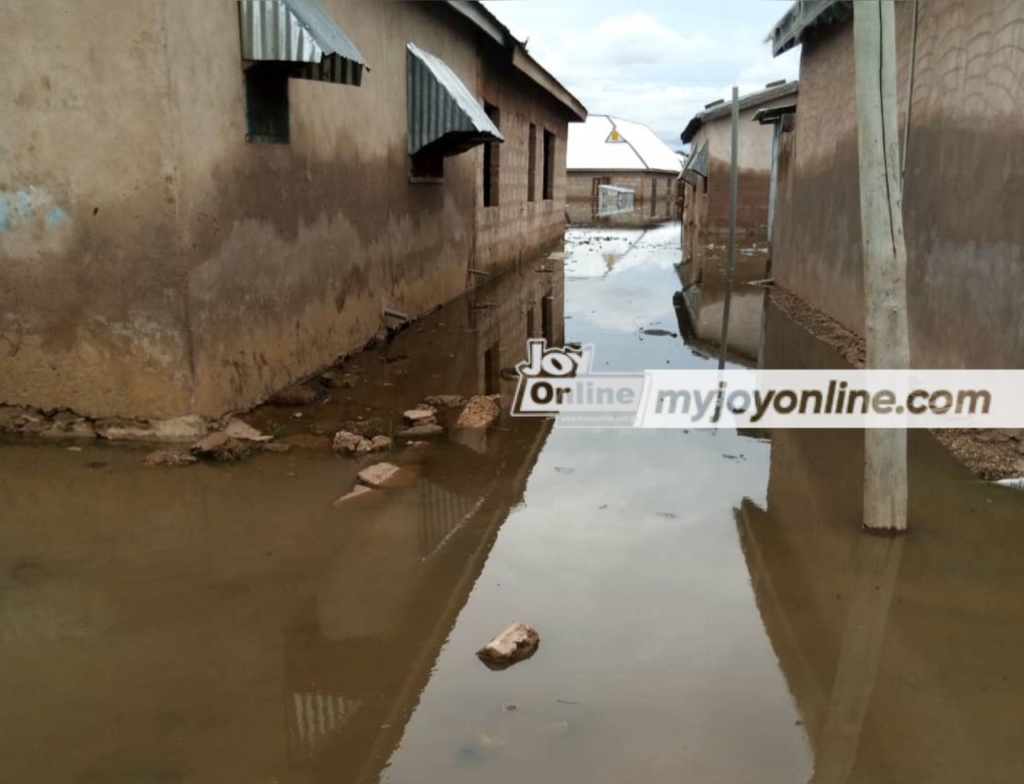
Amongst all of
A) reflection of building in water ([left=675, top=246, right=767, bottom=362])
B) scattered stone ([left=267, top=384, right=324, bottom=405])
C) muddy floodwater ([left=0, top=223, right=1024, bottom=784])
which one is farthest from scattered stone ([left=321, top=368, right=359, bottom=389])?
reflection of building in water ([left=675, top=246, right=767, bottom=362])

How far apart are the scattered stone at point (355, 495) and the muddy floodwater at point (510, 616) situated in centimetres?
5

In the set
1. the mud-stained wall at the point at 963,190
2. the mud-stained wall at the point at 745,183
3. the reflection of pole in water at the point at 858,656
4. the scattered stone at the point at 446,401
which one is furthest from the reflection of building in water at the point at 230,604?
the mud-stained wall at the point at 745,183

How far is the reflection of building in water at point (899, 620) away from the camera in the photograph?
8.61 ft

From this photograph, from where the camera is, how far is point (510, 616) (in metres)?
3.41

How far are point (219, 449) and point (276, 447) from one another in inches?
14.4

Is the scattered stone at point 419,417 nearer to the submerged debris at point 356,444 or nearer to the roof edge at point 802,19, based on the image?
the submerged debris at point 356,444

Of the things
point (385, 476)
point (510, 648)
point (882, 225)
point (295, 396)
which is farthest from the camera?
point (295, 396)

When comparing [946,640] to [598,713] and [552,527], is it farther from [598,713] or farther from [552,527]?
[552,527]

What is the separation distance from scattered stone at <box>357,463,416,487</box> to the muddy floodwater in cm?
6

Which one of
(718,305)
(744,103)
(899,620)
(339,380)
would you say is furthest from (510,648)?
(744,103)

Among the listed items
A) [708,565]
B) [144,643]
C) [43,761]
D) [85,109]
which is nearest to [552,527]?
[708,565]

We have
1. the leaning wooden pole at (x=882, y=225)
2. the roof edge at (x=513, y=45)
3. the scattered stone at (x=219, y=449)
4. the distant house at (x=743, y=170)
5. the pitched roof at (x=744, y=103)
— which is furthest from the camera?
the distant house at (x=743, y=170)

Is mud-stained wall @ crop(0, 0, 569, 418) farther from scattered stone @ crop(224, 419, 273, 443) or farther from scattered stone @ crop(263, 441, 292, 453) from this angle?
scattered stone @ crop(263, 441, 292, 453)

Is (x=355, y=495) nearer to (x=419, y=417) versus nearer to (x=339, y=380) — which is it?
(x=419, y=417)
